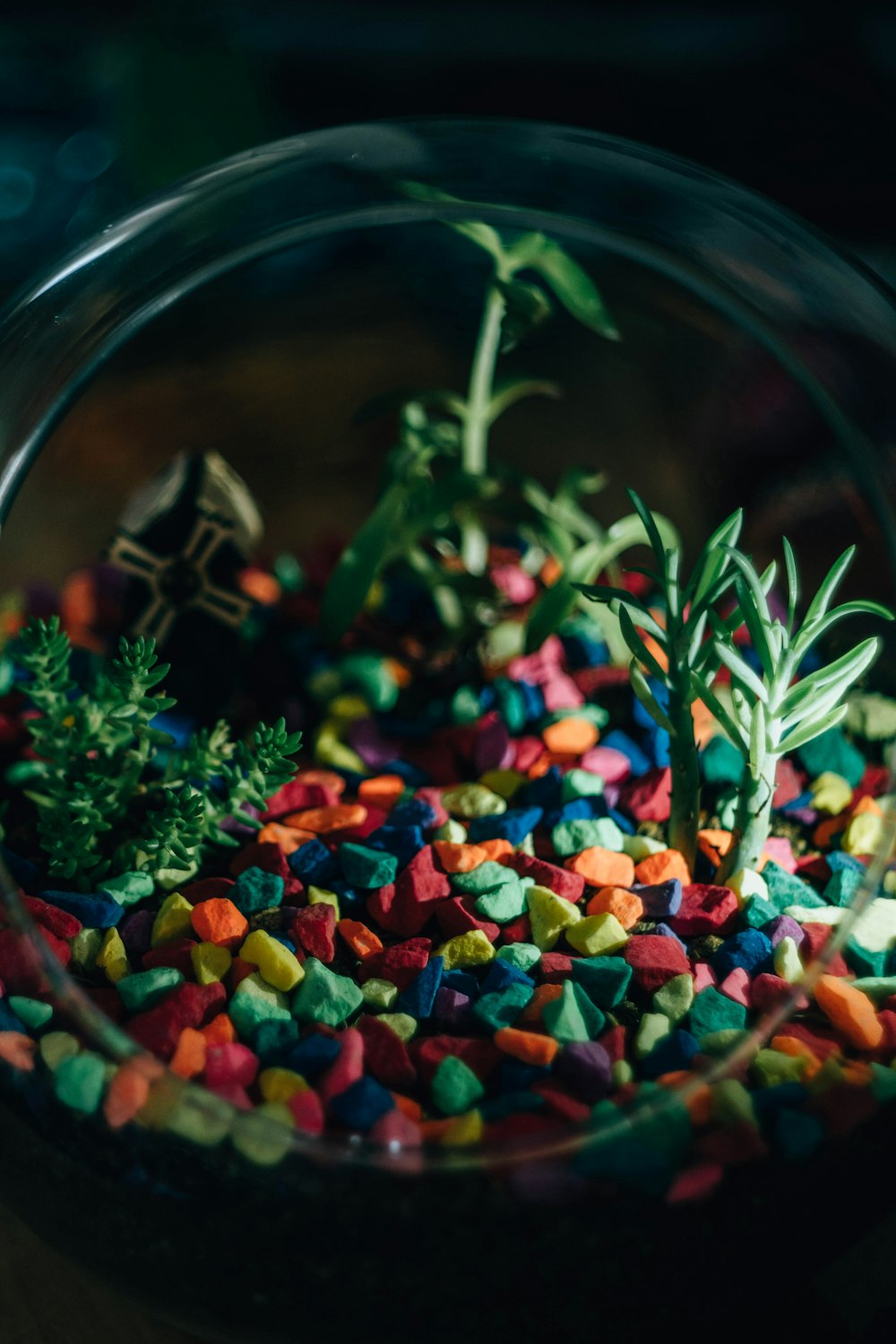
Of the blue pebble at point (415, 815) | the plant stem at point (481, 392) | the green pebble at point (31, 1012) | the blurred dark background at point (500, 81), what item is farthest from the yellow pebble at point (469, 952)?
the blurred dark background at point (500, 81)

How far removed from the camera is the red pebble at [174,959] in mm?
597

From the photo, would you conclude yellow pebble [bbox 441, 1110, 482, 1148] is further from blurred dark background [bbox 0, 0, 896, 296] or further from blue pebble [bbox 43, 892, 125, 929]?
blurred dark background [bbox 0, 0, 896, 296]

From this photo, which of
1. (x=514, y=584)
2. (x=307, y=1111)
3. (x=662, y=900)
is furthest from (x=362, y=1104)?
(x=514, y=584)

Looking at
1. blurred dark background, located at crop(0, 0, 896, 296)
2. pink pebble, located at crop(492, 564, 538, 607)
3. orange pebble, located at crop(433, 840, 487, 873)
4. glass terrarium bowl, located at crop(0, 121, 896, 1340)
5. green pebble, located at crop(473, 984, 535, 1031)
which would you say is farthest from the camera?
blurred dark background, located at crop(0, 0, 896, 296)

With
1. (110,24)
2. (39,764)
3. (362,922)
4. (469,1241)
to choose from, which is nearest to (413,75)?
(110,24)

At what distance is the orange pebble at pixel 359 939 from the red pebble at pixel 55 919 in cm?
15

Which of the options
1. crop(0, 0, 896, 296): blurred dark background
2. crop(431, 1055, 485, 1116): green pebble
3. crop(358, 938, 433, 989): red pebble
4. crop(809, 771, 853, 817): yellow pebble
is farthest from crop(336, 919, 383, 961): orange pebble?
crop(0, 0, 896, 296): blurred dark background

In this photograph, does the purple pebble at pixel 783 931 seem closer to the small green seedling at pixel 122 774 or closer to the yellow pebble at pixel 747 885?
the yellow pebble at pixel 747 885

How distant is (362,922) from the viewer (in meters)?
0.65

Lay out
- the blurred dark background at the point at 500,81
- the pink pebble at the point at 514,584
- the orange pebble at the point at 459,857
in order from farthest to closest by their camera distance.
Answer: the blurred dark background at the point at 500,81
the pink pebble at the point at 514,584
the orange pebble at the point at 459,857

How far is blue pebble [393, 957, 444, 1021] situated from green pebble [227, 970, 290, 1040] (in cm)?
6

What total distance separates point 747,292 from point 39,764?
1.87 ft

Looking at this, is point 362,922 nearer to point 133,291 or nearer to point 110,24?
point 133,291

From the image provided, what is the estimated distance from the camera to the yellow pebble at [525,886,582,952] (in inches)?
24.7
